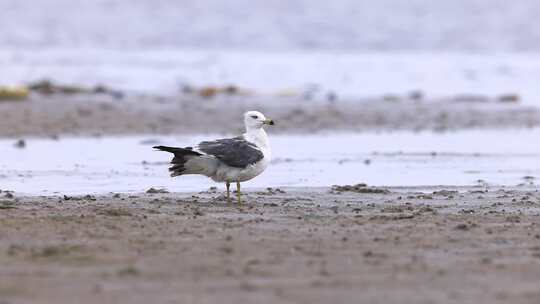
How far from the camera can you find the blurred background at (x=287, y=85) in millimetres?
14883

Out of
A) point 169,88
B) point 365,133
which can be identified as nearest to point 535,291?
point 365,133

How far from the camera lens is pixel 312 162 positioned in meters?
14.8

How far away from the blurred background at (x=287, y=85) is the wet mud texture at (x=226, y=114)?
0.11 ft

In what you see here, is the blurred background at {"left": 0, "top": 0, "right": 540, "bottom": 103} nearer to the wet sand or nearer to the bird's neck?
the bird's neck

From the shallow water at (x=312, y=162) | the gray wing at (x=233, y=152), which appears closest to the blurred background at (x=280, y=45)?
the shallow water at (x=312, y=162)

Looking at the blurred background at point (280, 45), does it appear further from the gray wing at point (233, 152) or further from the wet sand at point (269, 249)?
the wet sand at point (269, 249)

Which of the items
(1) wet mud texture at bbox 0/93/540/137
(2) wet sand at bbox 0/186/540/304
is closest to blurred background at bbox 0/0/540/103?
(1) wet mud texture at bbox 0/93/540/137

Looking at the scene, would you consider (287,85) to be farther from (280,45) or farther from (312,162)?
(312,162)

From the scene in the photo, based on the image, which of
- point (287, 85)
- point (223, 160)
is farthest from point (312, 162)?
Answer: point (287, 85)

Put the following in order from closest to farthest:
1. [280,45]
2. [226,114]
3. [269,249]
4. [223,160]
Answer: [269,249] → [223,160] → [226,114] → [280,45]

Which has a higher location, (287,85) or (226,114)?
(287,85)

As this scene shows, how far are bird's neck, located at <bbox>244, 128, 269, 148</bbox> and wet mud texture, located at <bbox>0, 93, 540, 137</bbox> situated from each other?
6293mm

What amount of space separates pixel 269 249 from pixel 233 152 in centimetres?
321

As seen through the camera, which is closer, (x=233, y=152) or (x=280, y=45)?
(x=233, y=152)
